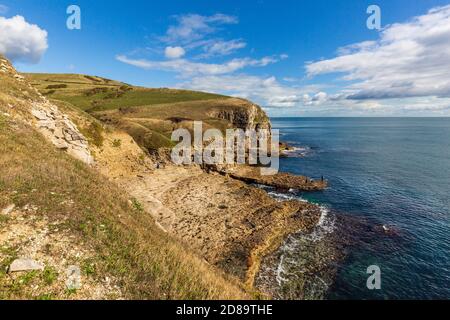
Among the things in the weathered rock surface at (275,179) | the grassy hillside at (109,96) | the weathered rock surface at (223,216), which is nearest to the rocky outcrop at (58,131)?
the weathered rock surface at (223,216)

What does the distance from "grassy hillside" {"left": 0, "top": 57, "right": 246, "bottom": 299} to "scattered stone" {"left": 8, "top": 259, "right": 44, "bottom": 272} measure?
0.65 feet

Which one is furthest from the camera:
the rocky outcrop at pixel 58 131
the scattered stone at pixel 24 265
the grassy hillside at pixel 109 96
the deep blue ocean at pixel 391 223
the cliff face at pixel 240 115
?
the grassy hillside at pixel 109 96

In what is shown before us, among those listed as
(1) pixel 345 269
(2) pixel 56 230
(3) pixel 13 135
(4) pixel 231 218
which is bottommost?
(1) pixel 345 269

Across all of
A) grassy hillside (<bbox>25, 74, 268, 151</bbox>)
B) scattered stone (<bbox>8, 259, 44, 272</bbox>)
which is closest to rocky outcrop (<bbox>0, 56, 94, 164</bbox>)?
scattered stone (<bbox>8, 259, 44, 272</bbox>)

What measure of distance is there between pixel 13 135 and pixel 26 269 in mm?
14551

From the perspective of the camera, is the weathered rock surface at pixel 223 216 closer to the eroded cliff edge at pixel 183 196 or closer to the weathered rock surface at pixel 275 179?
the eroded cliff edge at pixel 183 196

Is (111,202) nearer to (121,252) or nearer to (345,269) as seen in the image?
(121,252)

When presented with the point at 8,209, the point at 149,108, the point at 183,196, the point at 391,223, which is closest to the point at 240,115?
the point at 149,108

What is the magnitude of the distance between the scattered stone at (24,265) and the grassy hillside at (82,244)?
20 centimetres

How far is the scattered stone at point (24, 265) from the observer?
9.94 m

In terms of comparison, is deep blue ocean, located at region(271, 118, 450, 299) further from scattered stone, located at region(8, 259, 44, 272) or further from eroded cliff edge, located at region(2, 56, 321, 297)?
scattered stone, located at region(8, 259, 44, 272)

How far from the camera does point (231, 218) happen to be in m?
36.6

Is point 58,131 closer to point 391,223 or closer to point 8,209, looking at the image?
point 8,209

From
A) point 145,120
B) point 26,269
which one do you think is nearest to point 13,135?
point 26,269
